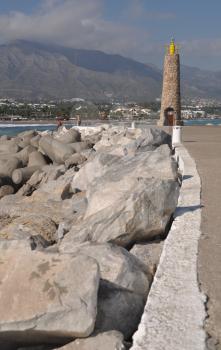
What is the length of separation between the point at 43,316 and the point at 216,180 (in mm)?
5202

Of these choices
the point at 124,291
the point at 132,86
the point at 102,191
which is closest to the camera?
the point at 124,291

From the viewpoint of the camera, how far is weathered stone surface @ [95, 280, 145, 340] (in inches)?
Result: 115

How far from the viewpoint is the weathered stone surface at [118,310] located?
115 inches

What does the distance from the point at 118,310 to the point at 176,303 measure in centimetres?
35

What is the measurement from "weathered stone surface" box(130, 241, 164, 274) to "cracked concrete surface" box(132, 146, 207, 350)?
0.12 meters

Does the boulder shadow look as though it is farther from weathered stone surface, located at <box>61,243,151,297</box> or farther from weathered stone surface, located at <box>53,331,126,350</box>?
weathered stone surface, located at <box>53,331,126,350</box>

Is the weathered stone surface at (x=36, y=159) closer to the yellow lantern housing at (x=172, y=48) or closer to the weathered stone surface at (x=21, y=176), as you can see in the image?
the weathered stone surface at (x=21, y=176)

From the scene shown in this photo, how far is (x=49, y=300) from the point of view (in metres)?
2.69

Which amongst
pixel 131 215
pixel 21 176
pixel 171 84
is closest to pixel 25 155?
pixel 21 176

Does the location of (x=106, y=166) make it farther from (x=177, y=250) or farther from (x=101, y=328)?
(x=101, y=328)

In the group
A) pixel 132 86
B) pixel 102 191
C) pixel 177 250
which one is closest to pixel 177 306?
pixel 177 250

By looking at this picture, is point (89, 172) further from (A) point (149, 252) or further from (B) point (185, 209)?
(A) point (149, 252)

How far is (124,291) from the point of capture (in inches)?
123

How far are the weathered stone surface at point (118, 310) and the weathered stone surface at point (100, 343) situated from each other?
0.14m
